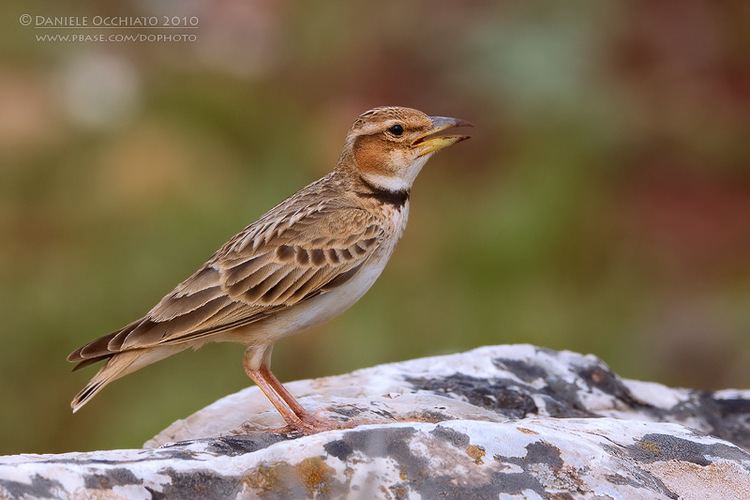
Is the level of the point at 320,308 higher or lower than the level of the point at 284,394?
higher

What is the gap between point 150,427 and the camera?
30.1 feet

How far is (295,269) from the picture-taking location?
20.3 feet

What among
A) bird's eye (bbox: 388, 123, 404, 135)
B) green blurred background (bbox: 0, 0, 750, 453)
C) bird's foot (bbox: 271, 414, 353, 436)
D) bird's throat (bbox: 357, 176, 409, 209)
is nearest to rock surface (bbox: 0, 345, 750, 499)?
bird's foot (bbox: 271, 414, 353, 436)

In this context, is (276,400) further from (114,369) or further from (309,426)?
(114,369)

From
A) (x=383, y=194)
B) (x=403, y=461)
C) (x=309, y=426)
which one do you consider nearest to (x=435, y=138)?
(x=383, y=194)

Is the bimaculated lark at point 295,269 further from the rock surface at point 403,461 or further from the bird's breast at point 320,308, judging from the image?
the rock surface at point 403,461

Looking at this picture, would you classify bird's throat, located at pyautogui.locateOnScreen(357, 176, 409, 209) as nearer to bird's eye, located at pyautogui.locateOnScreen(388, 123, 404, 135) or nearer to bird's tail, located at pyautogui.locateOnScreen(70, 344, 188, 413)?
bird's eye, located at pyautogui.locateOnScreen(388, 123, 404, 135)

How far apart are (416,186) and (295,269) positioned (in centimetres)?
583

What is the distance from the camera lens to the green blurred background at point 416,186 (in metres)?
9.99

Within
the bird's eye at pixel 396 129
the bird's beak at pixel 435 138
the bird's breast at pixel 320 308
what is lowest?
the bird's breast at pixel 320 308

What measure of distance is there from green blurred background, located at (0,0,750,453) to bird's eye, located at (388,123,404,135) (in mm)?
3354

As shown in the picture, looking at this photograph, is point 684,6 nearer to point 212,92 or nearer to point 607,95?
point 607,95

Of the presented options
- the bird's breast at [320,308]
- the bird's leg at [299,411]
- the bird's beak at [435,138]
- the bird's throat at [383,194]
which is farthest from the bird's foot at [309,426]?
the bird's beak at [435,138]

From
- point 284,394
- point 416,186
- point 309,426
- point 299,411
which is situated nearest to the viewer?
point 309,426
